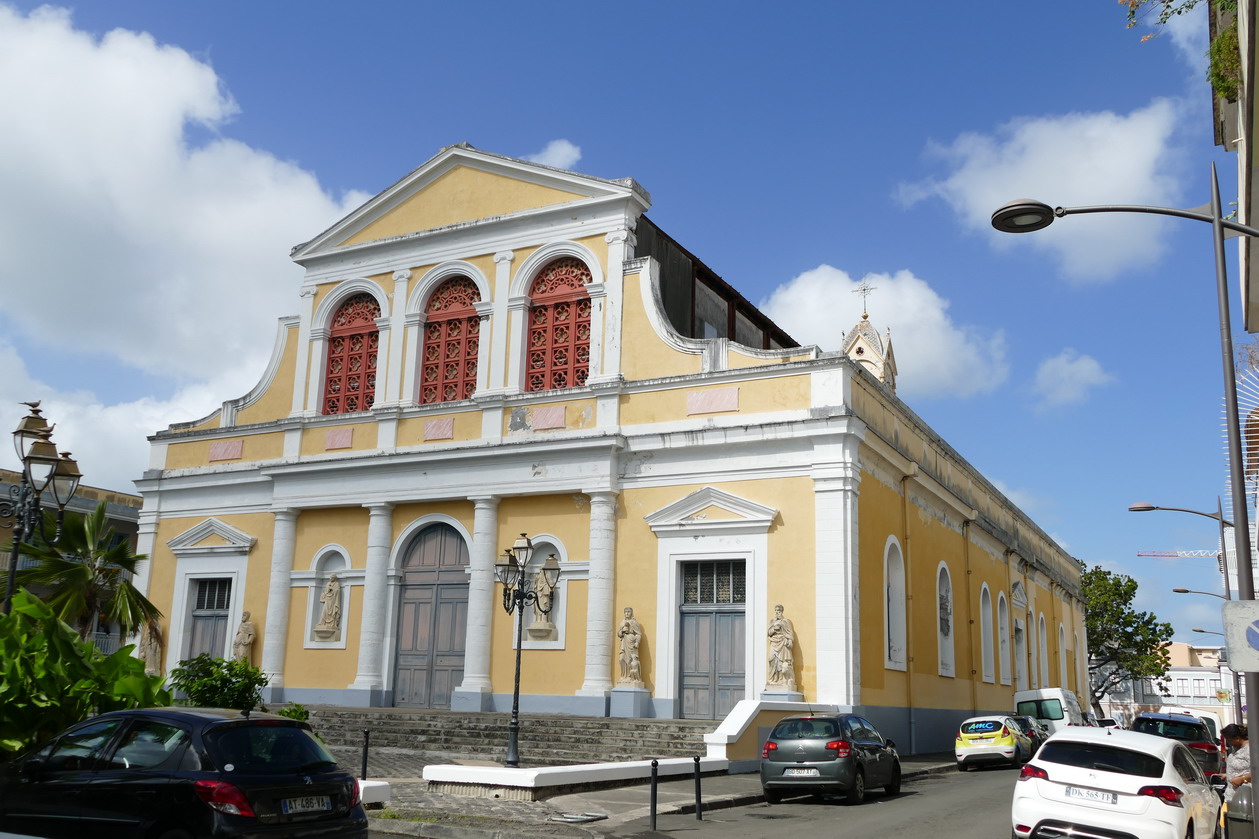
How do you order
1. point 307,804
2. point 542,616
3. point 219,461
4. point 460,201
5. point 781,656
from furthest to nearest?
point 219,461 < point 460,201 < point 542,616 < point 781,656 < point 307,804

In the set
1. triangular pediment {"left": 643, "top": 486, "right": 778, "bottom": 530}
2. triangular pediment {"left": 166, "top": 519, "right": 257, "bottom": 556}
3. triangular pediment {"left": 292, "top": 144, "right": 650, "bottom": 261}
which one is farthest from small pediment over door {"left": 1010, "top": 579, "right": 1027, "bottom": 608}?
triangular pediment {"left": 166, "top": 519, "right": 257, "bottom": 556}

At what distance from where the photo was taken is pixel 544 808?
556 inches

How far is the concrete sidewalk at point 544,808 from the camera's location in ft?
41.3

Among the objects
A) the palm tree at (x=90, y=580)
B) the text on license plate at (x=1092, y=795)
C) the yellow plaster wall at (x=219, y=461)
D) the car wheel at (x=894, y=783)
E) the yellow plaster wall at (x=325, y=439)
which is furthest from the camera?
the yellow plaster wall at (x=219, y=461)

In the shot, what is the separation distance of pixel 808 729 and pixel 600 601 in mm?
8207

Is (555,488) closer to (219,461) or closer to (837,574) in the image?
(837,574)

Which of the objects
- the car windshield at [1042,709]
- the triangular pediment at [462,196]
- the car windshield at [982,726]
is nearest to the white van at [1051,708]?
the car windshield at [1042,709]

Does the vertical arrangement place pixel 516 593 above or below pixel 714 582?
below

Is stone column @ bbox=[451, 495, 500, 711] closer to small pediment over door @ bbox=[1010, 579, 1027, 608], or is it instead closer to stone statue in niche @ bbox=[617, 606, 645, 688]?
stone statue in niche @ bbox=[617, 606, 645, 688]

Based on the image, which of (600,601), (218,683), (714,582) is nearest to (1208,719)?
(714,582)

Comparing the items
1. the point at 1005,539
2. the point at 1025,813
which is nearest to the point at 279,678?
the point at 1025,813

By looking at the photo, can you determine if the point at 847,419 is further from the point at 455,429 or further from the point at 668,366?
the point at 455,429

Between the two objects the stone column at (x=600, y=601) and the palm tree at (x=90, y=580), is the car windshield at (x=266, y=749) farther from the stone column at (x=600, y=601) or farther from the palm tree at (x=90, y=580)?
the palm tree at (x=90, y=580)

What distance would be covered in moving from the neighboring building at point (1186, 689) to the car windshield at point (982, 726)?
2630 inches
